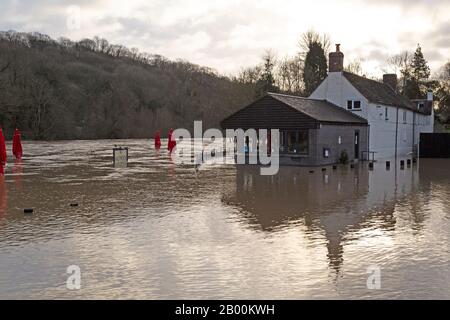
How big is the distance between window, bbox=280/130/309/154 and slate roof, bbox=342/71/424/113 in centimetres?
818

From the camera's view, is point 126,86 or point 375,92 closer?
point 375,92

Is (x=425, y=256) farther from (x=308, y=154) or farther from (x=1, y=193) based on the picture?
(x=308, y=154)

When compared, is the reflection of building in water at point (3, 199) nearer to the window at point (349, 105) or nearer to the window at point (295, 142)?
the window at point (295, 142)

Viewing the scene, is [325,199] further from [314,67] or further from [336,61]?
[314,67]

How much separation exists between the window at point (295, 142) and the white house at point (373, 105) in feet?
25.4

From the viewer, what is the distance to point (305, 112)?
2988 centimetres

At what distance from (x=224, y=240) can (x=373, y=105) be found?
Result: 93.7ft

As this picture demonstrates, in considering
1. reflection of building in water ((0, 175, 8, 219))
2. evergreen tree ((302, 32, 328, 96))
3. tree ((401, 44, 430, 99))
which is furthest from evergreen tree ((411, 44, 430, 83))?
reflection of building in water ((0, 175, 8, 219))

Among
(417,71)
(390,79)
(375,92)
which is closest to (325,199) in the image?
(375,92)

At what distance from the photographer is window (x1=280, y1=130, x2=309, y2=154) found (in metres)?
30.0

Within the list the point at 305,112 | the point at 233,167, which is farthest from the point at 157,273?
the point at 305,112

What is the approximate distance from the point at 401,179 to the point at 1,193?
1837 centimetres

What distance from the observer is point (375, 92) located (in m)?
38.5

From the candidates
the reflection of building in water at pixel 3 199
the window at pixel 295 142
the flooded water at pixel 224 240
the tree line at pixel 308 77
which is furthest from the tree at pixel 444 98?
the reflection of building in water at pixel 3 199
